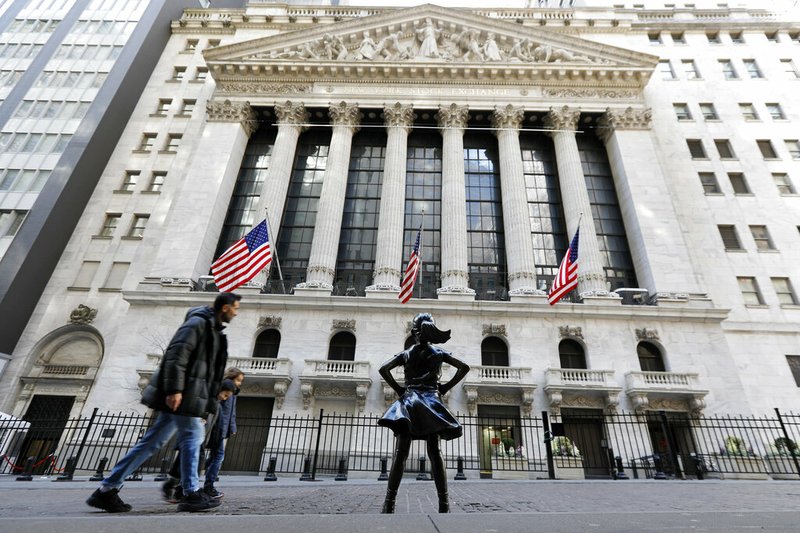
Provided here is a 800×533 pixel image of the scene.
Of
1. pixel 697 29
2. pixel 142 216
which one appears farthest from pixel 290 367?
pixel 697 29

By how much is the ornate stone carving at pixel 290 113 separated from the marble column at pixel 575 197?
57.6 feet

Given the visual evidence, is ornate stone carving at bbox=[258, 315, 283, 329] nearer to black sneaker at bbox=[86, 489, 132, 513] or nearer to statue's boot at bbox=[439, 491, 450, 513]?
black sneaker at bbox=[86, 489, 132, 513]

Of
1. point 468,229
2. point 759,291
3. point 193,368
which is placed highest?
point 468,229

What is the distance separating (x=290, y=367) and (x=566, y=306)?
14.5 meters

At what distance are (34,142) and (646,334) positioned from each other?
1558 inches

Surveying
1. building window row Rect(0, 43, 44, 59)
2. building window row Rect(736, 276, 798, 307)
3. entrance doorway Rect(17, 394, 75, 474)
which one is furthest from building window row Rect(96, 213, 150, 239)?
building window row Rect(736, 276, 798, 307)

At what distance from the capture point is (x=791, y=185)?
27562 millimetres

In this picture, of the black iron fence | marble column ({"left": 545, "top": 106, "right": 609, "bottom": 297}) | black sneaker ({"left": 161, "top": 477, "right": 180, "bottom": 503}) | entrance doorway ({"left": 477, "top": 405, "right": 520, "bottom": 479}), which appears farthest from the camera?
marble column ({"left": 545, "top": 106, "right": 609, "bottom": 297})

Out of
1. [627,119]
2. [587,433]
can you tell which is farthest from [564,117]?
[587,433]

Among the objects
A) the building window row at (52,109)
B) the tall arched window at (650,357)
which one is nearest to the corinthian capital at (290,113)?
the building window row at (52,109)

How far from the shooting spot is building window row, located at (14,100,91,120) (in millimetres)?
29000

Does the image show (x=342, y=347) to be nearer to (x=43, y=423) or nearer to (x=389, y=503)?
(x=43, y=423)

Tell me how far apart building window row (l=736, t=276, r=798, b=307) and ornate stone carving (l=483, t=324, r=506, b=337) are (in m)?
15.1

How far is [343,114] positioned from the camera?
29.1 metres
